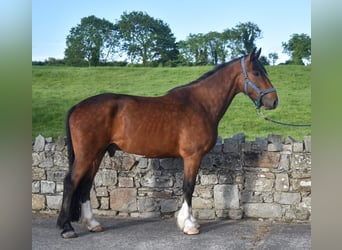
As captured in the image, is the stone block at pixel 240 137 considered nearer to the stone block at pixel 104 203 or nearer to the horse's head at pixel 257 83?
the horse's head at pixel 257 83

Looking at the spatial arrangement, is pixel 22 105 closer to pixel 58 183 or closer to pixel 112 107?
pixel 112 107

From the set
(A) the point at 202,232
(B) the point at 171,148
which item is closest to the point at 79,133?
(B) the point at 171,148

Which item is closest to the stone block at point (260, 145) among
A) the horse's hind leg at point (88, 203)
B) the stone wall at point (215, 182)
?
the stone wall at point (215, 182)

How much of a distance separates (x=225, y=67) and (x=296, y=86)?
5.02 feet

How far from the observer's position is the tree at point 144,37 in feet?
16.0

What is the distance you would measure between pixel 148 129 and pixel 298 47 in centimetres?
220

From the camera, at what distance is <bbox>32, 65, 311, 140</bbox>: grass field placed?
198 inches

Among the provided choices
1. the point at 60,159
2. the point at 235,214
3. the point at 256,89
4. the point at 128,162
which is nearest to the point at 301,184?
the point at 235,214

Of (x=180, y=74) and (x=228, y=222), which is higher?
(x=180, y=74)

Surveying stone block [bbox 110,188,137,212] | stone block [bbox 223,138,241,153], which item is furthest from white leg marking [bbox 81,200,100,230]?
stone block [bbox 223,138,241,153]

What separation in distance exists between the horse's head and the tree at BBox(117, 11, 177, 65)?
4.52 feet

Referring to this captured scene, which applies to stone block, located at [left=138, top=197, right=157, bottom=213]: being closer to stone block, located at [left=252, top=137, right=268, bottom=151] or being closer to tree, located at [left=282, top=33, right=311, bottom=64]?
stone block, located at [left=252, top=137, right=268, bottom=151]

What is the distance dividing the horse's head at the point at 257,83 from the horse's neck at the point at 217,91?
5.7 inches

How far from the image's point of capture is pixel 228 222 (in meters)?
4.43
